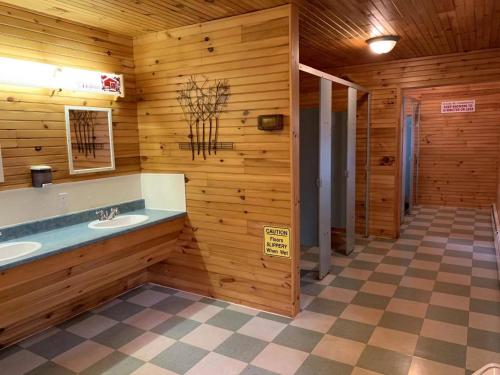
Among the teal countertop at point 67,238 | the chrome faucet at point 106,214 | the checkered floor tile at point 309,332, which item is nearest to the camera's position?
the teal countertop at point 67,238

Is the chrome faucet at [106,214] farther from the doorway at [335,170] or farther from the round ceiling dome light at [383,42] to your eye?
the round ceiling dome light at [383,42]

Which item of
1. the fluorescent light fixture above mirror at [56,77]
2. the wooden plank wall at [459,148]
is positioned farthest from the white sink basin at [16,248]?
the wooden plank wall at [459,148]

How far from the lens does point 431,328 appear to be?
9.28 ft

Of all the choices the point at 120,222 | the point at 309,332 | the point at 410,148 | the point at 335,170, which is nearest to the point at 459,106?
the point at 410,148

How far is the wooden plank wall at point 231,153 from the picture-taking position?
2.90m

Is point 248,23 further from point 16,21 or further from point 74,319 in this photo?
point 74,319

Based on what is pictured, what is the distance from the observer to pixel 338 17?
3.15 meters

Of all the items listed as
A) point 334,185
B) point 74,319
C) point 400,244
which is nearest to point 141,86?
point 74,319

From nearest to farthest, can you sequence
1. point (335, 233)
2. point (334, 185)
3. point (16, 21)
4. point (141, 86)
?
point (16, 21) < point (141, 86) < point (334, 185) < point (335, 233)

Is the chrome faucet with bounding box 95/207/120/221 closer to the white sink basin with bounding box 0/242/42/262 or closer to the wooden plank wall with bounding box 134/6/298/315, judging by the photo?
the wooden plank wall with bounding box 134/6/298/315

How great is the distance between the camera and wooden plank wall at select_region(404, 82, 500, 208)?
6.82 meters

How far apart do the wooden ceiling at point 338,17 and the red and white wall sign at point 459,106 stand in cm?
301

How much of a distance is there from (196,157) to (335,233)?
8.71 ft

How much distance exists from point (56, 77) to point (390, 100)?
4.01 m
